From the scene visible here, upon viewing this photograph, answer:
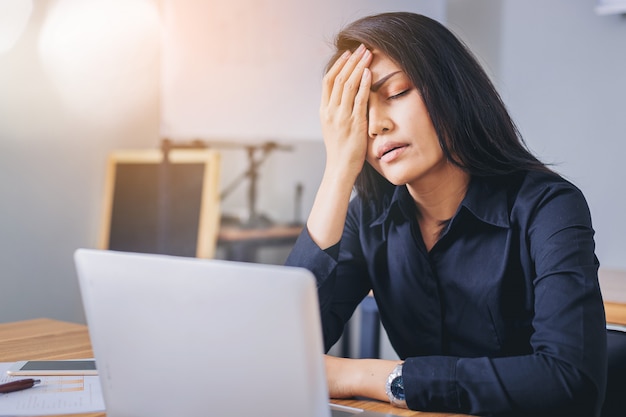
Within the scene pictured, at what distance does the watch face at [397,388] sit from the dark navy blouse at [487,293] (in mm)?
14

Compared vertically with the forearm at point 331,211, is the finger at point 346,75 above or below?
Result: above

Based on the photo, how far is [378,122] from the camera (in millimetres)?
1229

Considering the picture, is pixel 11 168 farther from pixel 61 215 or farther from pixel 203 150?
pixel 203 150

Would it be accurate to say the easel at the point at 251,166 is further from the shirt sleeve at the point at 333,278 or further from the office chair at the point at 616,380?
the office chair at the point at 616,380

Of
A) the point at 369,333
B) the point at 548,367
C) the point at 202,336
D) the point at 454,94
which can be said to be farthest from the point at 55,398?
the point at 369,333

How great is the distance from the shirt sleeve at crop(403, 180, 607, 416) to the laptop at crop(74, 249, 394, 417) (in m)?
0.31

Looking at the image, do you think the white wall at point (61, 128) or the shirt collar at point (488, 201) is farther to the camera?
the white wall at point (61, 128)

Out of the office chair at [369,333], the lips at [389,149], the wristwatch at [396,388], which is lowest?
the office chair at [369,333]

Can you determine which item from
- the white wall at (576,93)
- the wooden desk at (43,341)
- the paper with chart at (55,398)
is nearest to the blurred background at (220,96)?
the white wall at (576,93)

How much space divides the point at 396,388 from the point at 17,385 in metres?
0.50

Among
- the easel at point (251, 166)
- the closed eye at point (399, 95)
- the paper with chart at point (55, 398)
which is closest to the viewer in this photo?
the paper with chart at point (55, 398)

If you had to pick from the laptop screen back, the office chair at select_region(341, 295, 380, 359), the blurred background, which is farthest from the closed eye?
the blurred background

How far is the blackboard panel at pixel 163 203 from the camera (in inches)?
94.1

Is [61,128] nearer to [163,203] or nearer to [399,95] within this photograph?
[163,203]
